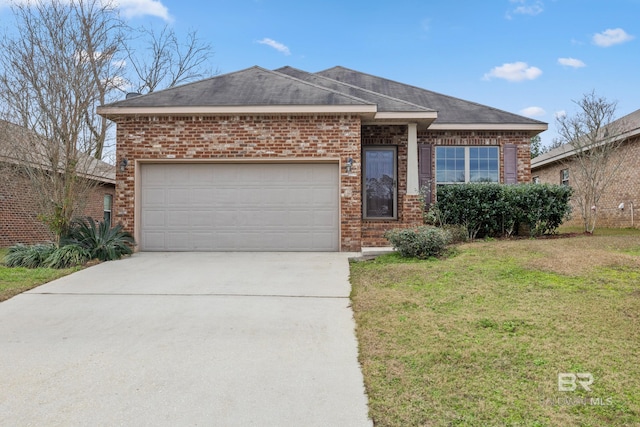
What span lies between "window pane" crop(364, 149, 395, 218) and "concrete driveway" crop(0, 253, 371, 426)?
182 inches

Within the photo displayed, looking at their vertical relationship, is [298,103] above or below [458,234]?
above

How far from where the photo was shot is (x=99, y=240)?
8.77 m

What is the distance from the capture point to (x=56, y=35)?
28.9 feet

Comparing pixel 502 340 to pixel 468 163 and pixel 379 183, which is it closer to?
pixel 379 183

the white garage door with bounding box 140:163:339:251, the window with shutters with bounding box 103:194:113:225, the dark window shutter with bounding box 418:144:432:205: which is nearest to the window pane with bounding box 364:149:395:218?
the dark window shutter with bounding box 418:144:432:205

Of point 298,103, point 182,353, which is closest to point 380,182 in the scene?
point 298,103

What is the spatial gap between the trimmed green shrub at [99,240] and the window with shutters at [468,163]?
840 cm

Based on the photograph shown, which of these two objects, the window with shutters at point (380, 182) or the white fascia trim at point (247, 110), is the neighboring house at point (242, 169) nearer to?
the white fascia trim at point (247, 110)

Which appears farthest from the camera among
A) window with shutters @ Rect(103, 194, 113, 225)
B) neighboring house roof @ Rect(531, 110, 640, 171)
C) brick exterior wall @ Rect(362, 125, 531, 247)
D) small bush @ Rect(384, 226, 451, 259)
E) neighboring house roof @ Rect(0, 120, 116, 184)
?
window with shutters @ Rect(103, 194, 113, 225)

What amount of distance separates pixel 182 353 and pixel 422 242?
16.7ft

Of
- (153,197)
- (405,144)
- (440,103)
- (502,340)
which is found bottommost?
(502,340)

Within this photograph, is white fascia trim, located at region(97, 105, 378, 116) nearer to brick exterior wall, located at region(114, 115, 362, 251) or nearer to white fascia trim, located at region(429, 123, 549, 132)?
brick exterior wall, located at region(114, 115, 362, 251)

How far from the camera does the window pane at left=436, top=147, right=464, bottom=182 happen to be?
12.0 m

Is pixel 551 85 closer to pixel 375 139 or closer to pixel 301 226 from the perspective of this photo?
pixel 375 139
